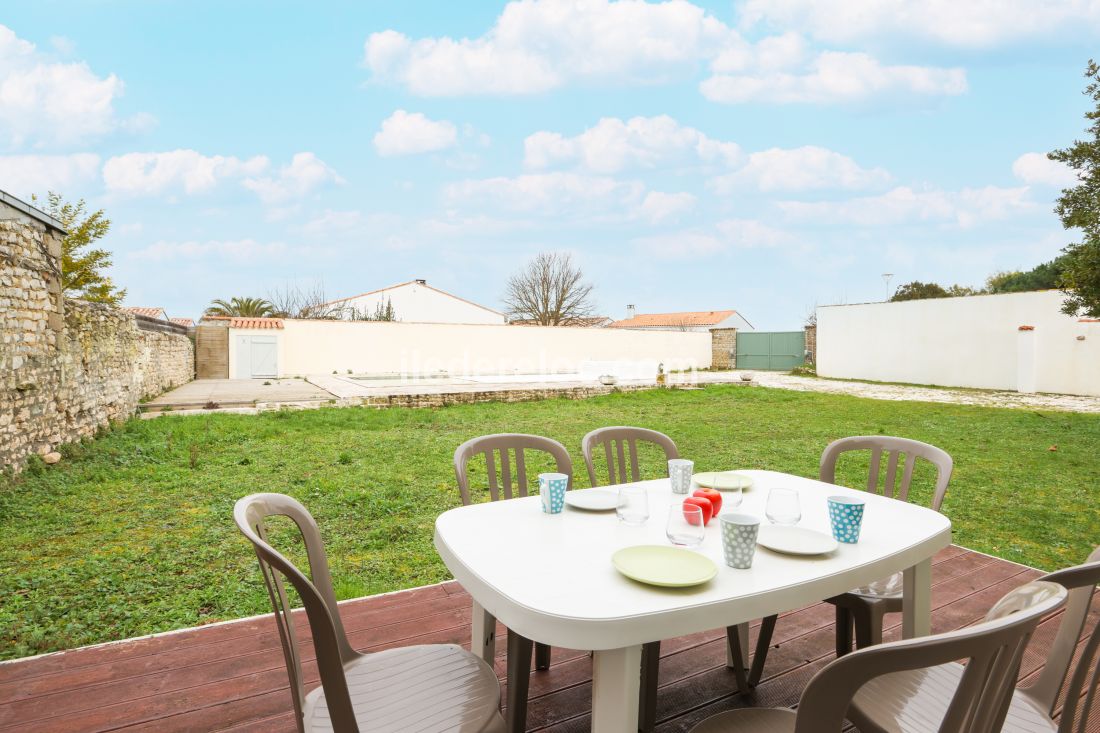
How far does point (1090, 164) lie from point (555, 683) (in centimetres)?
925

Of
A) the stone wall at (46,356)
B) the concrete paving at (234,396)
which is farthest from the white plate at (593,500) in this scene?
the concrete paving at (234,396)

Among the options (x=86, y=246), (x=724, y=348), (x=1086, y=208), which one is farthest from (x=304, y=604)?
(x=724, y=348)

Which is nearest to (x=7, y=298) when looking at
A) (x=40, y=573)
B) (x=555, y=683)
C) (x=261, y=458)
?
(x=261, y=458)

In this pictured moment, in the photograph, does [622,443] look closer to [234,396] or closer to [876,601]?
[876,601]

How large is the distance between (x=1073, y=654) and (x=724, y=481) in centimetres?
88

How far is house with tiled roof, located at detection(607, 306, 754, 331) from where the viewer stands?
112 ft

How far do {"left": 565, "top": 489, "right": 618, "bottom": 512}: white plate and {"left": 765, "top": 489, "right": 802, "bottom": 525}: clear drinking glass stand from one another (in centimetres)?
44

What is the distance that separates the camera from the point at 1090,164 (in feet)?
23.0

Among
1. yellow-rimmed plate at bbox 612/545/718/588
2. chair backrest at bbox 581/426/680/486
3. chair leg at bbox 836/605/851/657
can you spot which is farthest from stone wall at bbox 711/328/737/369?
yellow-rimmed plate at bbox 612/545/718/588

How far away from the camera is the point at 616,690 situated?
1028mm

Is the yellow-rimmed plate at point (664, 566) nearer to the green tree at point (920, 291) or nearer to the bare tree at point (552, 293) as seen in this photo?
the bare tree at point (552, 293)

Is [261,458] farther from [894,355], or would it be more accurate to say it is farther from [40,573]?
[894,355]

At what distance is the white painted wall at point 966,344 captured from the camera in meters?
13.0

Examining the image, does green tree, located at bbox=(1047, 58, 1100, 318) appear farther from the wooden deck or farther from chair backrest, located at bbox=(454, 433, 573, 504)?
chair backrest, located at bbox=(454, 433, 573, 504)
